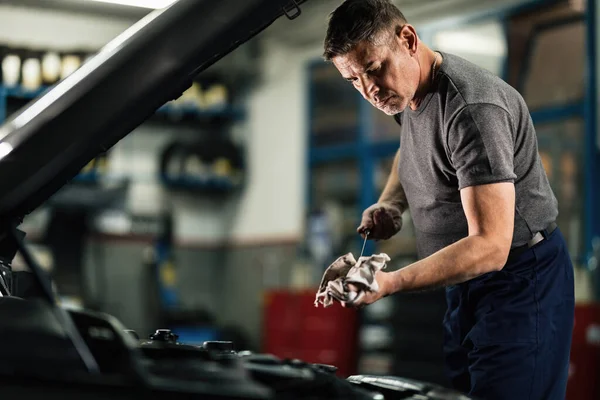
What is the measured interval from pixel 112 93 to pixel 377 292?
0.55 metres

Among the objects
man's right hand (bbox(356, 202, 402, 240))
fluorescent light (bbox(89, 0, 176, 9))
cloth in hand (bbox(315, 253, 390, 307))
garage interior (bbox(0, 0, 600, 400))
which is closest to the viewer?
cloth in hand (bbox(315, 253, 390, 307))

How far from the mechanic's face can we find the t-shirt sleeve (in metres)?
0.14

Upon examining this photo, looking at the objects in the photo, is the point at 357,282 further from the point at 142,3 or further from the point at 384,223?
the point at 142,3

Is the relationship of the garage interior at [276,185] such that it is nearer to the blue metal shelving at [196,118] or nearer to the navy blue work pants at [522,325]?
the blue metal shelving at [196,118]

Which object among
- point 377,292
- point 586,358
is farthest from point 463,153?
point 586,358

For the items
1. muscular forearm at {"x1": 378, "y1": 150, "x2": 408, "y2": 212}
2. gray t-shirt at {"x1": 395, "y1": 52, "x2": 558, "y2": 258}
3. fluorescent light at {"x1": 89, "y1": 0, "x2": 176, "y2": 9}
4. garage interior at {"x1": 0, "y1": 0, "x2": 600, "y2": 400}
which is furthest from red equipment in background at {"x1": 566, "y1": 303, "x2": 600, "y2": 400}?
fluorescent light at {"x1": 89, "y1": 0, "x2": 176, "y2": 9}

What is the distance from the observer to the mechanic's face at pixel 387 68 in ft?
5.21

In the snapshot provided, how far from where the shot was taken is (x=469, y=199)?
5.01 feet

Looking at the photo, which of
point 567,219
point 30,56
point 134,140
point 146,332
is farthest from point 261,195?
point 567,219

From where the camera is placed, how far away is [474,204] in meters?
1.52

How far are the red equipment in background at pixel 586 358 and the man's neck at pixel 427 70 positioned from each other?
11.4 feet

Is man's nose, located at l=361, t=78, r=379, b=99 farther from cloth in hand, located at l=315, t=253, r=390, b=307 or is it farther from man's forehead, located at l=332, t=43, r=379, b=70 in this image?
cloth in hand, located at l=315, t=253, r=390, b=307

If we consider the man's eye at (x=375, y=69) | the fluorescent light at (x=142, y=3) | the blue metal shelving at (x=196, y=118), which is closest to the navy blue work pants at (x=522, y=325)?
the man's eye at (x=375, y=69)

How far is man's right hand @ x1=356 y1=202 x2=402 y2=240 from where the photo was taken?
6.32 feet
